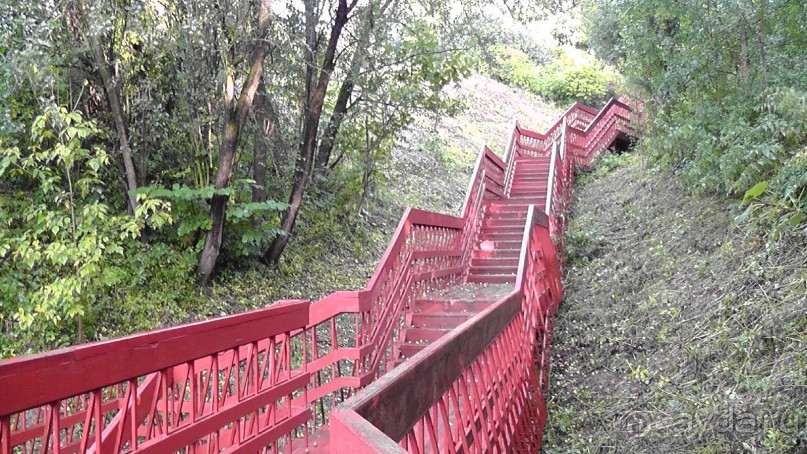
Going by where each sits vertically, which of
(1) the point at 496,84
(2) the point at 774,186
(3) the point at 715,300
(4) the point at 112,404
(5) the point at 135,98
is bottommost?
(4) the point at 112,404

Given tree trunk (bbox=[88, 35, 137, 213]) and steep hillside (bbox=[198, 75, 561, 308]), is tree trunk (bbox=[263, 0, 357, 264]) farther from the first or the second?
tree trunk (bbox=[88, 35, 137, 213])

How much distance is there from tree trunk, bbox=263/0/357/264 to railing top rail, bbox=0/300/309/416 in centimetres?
488

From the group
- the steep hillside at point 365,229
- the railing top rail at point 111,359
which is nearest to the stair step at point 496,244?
the steep hillside at point 365,229

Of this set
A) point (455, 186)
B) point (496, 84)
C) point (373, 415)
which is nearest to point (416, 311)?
point (373, 415)

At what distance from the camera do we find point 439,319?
6.62 m

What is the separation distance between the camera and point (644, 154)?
39.3 feet

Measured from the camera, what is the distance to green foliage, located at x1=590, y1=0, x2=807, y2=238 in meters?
6.12

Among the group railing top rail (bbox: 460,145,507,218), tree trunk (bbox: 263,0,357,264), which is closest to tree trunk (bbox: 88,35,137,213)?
tree trunk (bbox: 263,0,357,264)


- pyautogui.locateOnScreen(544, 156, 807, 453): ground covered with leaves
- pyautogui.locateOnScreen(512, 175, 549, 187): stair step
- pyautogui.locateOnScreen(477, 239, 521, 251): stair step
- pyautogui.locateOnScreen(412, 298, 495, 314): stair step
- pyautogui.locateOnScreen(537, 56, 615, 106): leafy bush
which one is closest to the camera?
pyautogui.locateOnScreen(544, 156, 807, 453): ground covered with leaves

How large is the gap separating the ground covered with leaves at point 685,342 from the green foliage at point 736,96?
47 cm

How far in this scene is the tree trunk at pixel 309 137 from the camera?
775 cm

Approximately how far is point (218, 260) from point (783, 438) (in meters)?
6.49

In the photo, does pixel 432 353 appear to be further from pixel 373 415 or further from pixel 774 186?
pixel 774 186

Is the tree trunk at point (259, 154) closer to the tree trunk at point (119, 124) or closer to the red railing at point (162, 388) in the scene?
the tree trunk at point (119, 124)
